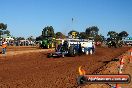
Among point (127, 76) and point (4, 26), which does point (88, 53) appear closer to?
point (127, 76)

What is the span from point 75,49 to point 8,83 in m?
20.3

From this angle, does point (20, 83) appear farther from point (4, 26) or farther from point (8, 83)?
point (4, 26)

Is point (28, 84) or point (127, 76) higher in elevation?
point (127, 76)

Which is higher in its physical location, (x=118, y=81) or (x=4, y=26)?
(x=4, y=26)

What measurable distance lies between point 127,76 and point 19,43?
7379 centimetres

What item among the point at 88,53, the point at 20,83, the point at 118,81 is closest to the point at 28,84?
the point at 20,83

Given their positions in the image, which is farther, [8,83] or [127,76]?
[8,83]

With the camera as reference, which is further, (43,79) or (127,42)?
(127,42)

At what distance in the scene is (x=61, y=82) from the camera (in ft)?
48.7

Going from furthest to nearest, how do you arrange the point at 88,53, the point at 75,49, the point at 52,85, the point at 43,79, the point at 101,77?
1. the point at 88,53
2. the point at 75,49
3. the point at 43,79
4. the point at 52,85
5. the point at 101,77

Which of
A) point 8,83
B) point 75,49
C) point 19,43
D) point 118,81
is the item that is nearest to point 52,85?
point 8,83

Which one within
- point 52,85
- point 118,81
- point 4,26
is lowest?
point 52,85

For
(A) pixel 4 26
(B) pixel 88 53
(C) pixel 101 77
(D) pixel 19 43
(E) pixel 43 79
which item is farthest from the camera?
(A) pixel 4 26

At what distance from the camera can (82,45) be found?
36.2 meters
